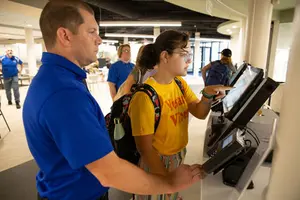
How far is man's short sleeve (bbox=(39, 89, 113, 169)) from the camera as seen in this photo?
70 centimetres

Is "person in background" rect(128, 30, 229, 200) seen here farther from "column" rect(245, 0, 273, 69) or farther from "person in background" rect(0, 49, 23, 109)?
"person in background" rect(0, 49, 23, 109)

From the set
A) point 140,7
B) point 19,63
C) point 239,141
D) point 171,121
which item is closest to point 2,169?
point 171,121

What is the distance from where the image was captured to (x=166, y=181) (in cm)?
88

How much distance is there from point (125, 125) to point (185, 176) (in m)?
0.51

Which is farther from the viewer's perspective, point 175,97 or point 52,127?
point 175,97

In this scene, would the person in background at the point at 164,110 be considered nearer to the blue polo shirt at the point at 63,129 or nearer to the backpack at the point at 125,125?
the backpack at the point at 125,125

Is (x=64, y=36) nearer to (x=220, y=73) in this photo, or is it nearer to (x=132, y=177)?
(x=132, y=177)

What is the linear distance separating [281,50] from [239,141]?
7.42m

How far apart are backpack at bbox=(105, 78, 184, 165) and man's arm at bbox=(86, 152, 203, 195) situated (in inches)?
16.4

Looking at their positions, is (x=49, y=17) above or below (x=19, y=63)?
above

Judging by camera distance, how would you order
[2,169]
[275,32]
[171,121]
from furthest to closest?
[275,32] < [2,169] < [171,121]

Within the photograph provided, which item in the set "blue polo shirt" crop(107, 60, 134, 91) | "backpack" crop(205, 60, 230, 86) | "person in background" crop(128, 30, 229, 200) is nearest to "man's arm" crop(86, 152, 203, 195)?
"person in background" crop(128, 30, 229, 200)

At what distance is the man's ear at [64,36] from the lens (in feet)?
2.74

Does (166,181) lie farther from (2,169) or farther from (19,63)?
(19,63)
